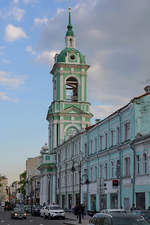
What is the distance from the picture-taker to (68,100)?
270 ft

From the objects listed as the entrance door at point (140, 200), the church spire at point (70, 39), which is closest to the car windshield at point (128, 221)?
the entrance door at point (140, 200)

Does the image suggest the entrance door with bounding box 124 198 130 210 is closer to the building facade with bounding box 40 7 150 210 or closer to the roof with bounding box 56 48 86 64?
the building facade with bounding box 40 7 150 210

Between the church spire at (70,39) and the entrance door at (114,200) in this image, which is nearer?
the entrance door at (114,200)

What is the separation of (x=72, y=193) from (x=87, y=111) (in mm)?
19521

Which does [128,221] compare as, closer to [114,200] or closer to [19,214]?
[114,200]

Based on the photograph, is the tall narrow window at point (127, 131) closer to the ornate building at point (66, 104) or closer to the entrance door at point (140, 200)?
the entrance door at point (140, 200)

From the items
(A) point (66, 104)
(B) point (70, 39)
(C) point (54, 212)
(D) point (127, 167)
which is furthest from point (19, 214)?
(B) point (70, 39)

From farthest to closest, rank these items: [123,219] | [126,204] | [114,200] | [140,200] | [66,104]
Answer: [66,104], [114,200], [126,204], [140,200], [123,219]

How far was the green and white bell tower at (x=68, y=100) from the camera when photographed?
81438 millimetres

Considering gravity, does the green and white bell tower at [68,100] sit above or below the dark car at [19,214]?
above

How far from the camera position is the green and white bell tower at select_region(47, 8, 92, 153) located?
8144 cm

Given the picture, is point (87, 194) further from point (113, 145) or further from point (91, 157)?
point (113, 145)

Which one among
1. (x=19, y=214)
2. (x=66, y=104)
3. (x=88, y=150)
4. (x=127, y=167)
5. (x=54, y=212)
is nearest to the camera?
(x=127, y=167)

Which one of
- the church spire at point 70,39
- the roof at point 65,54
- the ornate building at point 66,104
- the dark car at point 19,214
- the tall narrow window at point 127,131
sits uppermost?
the church spire at point 70,39
